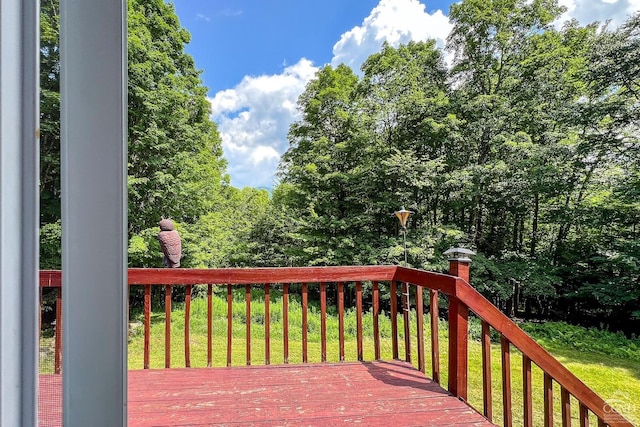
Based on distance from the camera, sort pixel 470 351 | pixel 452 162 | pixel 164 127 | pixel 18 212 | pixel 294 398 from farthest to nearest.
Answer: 1. pixel 452 162
2. pixel 164 127
3. pixel 470 351
4. pixel 294 398
5. pixel 18 212

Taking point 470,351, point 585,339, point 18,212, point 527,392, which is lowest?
point 585,339

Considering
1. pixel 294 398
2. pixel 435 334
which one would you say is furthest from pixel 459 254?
pixel 294 398

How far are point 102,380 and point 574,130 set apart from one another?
25.2 ft

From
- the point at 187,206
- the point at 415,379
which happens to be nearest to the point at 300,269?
the point at 415,379

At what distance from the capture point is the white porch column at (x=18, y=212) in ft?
1.13

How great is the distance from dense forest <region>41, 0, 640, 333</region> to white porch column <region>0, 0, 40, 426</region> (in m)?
5.13

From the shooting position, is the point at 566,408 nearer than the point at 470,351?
Yes

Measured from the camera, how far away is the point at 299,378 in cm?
197

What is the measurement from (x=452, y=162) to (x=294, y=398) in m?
7.02

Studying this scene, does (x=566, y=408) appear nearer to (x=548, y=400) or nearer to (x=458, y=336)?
(x=548, y=400)

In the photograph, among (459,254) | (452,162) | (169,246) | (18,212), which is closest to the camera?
(18,212)

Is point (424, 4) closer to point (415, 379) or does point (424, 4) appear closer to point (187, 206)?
point (187, 206)

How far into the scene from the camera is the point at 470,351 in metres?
4.70

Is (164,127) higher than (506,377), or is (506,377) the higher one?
(164,127)
